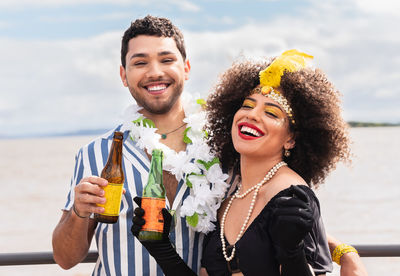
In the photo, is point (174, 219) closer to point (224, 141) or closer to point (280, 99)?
point (224, 141)

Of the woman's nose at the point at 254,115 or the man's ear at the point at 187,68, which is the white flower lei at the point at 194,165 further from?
the woman's nose at the point at 254,115

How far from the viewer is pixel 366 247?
2783 mm

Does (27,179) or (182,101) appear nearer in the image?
(182,101)

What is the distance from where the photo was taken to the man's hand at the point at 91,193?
2.27m

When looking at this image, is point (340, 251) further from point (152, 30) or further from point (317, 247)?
point (152, 30)

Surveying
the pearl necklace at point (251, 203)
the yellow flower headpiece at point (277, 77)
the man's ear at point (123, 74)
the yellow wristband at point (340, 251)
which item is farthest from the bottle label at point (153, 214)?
the man's ear at point (123, 74)

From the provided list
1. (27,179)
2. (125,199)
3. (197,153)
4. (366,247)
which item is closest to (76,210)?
(125,199)

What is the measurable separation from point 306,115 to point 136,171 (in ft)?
3.06

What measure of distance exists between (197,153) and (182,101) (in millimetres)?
433

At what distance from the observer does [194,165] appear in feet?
9.03

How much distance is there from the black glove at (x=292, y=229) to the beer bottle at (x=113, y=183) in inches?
28.1

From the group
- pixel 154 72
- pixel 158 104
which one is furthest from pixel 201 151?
pixel 154 72

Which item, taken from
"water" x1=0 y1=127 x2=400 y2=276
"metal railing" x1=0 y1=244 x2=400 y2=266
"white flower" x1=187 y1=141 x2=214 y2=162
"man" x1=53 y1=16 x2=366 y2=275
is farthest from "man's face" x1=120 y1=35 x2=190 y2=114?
"water" x1=0 y1=127 x2=400 y2=276

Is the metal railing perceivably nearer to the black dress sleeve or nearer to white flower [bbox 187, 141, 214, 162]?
the black dress sleeve
